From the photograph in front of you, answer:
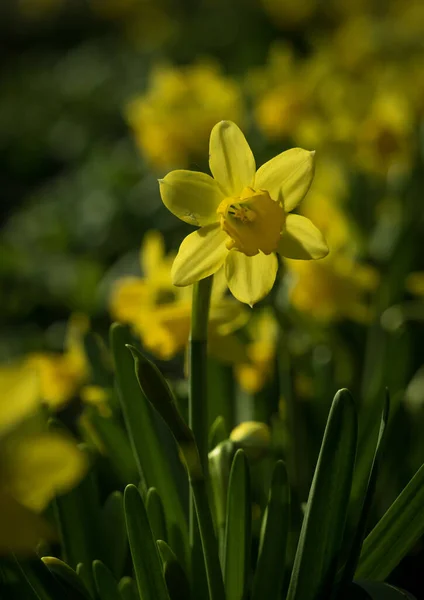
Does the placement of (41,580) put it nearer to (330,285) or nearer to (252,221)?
(252,221)

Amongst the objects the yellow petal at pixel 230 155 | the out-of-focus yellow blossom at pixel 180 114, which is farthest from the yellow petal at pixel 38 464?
the out-of-focus yellow blossom at pixel 180 114

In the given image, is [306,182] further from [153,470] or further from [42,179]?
[42,179]

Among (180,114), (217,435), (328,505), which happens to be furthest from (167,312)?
(180,114)

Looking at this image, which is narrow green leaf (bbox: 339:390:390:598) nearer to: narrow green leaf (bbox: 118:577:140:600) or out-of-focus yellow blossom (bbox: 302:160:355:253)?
narrow green leaf (bbox: 118:577:140:600)

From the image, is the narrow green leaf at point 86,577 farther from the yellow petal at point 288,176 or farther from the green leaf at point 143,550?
the yellow petal at point 288,176

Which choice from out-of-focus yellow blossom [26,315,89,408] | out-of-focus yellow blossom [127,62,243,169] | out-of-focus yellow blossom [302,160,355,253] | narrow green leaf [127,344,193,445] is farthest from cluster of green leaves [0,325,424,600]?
out-of-focus yellow blossom [127,62,243,169]
